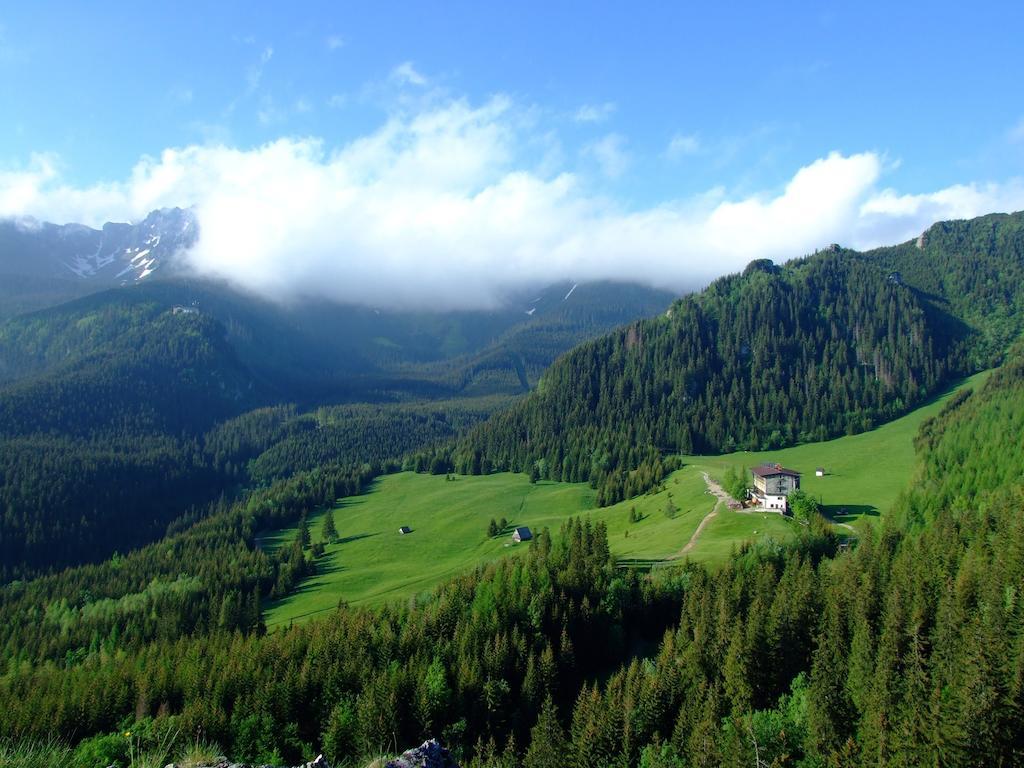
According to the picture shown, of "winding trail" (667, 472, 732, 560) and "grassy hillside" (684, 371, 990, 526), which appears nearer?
"winding trail" (667, 472, 732, 560)

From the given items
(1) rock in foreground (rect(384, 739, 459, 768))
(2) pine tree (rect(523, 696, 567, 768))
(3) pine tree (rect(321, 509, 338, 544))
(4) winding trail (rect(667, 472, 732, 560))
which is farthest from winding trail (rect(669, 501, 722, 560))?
(3) pine tree (rect(321, 509, 338, 544))

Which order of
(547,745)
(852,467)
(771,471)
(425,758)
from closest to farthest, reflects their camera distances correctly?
(425,758), (547,745), (771,471), (852,467)

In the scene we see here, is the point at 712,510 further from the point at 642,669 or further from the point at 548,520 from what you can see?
the point at 642,669

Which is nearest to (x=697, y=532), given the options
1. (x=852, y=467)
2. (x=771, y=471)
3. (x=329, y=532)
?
(x=771, y=471)

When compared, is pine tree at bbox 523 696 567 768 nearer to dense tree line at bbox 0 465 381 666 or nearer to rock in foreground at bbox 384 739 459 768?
rock in foreground at bbox 384 739 459 768

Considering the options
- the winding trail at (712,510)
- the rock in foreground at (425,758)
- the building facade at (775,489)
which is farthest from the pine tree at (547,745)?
the building facade at (775,489)

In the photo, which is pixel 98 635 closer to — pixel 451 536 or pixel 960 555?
pixel 451 536

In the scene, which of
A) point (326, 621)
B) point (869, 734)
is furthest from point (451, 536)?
point (869, 734)

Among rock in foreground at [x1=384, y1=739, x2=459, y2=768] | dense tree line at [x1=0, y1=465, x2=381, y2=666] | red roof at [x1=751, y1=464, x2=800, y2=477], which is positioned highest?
rock in foreground at [x1=384, y1=739, x2=459, y2=768]
